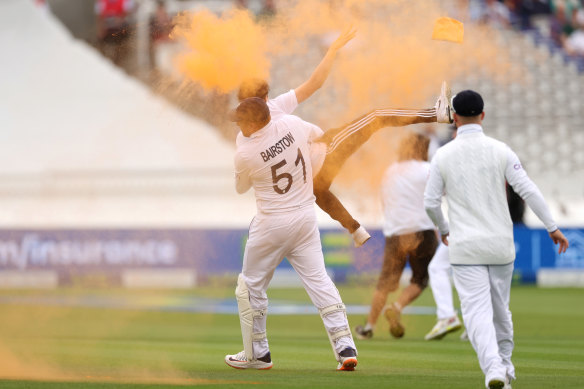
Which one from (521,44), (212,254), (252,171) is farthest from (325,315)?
(521,44)

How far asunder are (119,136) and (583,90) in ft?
67.5

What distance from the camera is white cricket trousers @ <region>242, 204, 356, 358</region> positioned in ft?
26.1

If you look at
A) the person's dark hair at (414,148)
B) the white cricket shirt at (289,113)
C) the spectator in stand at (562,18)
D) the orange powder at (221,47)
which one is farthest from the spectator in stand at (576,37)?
the white cricket shirt at (289,113)

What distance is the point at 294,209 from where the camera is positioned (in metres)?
7.99

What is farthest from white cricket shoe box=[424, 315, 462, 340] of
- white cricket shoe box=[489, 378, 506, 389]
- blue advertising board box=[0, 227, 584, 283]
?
blue advertising board box=[0, 227, 584, 283]

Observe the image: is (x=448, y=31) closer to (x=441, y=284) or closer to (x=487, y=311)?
(x=487, y=311)

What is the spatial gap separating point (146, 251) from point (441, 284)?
13013 mm

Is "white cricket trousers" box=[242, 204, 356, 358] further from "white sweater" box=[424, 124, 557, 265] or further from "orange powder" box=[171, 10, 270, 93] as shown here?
"orange powder" box=[171, 10, 270, 93]

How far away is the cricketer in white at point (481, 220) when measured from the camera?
6848 millimetres

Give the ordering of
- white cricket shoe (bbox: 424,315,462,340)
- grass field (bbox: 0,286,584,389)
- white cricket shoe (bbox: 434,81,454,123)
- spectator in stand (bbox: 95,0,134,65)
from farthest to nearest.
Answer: spectator in stand (bbox: 95,0,134,65) → white cricket shoe (bbox: 424,315,462,340) → white cricket shoe (bbox: 434,81,454,123) → grass field (bbox: 0,286,584,389)

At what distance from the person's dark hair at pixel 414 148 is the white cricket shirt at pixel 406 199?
0.07 m

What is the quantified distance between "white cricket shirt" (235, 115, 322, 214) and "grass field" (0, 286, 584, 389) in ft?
4.90

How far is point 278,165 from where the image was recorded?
7.85 meters

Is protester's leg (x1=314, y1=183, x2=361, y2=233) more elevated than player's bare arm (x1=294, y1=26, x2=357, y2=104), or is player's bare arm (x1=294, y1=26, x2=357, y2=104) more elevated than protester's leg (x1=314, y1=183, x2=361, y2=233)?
player's bare arm (x1=294, y1=26, x2=357, y2=104)
